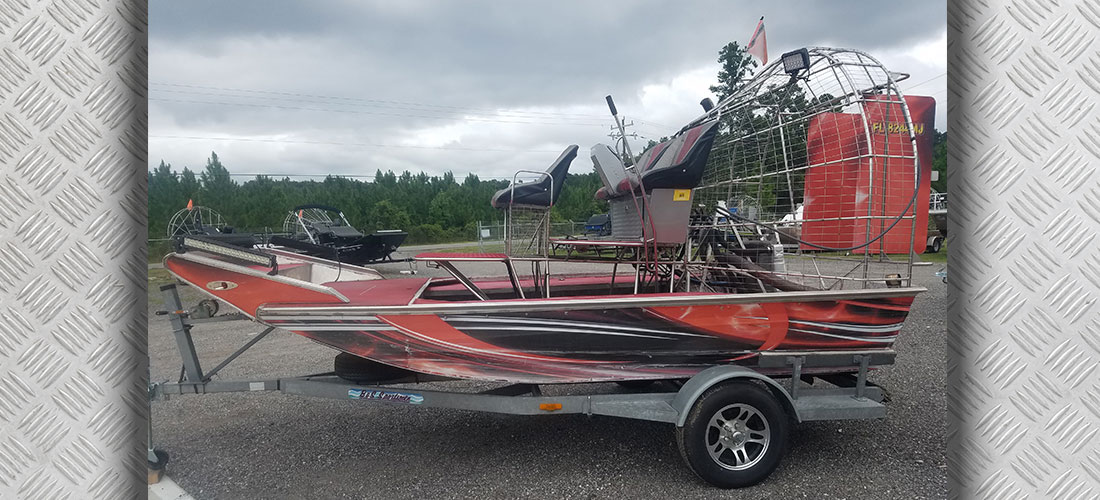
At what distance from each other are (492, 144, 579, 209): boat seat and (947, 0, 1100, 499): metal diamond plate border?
5.75ft

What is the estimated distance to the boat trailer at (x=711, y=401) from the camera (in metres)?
2.50

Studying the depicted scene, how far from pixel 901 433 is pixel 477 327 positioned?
2.83 m

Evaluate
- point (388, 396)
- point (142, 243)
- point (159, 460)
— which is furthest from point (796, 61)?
point (159, 460)

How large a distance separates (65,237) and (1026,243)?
140 inches

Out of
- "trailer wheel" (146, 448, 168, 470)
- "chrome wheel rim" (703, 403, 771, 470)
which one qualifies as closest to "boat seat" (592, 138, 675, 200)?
"chrome wheel rim" (703, 403, 771, 470)

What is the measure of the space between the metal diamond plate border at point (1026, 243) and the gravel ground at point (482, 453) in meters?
0.74

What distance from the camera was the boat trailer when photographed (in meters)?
2.50

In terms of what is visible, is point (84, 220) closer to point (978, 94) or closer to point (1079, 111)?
point (978, 94)

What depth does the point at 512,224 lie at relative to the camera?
2.74 meters

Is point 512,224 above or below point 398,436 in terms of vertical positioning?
above

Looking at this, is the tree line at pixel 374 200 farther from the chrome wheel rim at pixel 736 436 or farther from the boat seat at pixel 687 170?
the chrome wheel rim at pixel 736 436

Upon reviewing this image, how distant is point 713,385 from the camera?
8.26 feet

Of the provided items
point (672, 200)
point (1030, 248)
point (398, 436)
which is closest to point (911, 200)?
point (1030, 248)

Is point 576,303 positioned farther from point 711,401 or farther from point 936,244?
point 936,244
